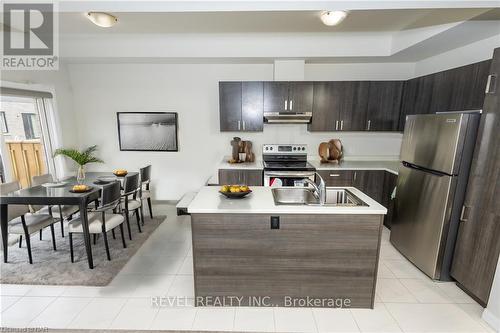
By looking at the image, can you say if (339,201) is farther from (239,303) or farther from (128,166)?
(128,166)

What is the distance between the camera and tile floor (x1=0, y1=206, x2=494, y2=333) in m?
1.94

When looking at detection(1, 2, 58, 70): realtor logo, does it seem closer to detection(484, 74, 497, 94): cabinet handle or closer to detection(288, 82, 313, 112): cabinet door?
detection(288, 82, 313, 112): cabinet door

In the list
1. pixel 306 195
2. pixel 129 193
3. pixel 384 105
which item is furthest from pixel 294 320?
pixel 384 105

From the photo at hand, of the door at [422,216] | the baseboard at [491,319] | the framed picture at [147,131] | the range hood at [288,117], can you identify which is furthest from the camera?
the framed picture at [147,131]

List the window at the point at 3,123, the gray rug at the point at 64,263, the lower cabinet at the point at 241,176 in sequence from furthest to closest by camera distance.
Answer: the lower cabinet at the point at 241,176
the window at the point at 3,123
the gray rug at the point at 64,263

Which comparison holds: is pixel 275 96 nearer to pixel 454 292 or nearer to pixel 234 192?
pixel 234 192

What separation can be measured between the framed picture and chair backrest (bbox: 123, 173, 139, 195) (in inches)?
49.2

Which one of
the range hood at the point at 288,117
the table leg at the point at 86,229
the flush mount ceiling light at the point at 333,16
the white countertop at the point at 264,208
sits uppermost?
the flush mount ceiling light at the point at 333,16

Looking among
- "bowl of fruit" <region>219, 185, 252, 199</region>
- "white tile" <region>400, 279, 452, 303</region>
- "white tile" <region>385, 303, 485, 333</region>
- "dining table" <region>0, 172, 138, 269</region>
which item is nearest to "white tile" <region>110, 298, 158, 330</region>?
"dining table" <region>0, 172, 138, 269</region>

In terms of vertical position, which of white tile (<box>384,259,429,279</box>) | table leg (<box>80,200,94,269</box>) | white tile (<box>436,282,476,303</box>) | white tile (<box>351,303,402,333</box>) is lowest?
white tile (<box>351,303,402,333</box>)

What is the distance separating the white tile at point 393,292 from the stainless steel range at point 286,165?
5.16 ft

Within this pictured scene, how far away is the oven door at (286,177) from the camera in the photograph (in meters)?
3.58

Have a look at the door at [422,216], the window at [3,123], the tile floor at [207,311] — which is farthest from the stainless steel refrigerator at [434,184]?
the window at [3,123]

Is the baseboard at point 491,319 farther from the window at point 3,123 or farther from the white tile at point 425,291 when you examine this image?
the window at point 3,123
